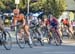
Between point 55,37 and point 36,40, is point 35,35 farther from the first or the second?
point 55,37

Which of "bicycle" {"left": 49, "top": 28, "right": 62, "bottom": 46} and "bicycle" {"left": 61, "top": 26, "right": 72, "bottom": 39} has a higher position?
"bicycle" {"left": 49, "top": 28, "right": 62, "bottom": 46}

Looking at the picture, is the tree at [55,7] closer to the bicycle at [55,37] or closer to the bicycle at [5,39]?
the bicycle at [55,37]

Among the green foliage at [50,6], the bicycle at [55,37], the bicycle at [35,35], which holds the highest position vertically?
the bicycle at [35,35]

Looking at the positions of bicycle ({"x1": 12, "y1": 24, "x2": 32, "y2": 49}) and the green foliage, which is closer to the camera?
bicycle ({"x1": 12, "y1": 24, "x2": 32, "y2": 49})

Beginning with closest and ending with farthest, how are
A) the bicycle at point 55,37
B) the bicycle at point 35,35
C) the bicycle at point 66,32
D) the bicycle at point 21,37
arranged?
the bicycle at point 21,37
the bicycle at point 35,35
the bicycle at point 55,37
the bicycle at point 66,32

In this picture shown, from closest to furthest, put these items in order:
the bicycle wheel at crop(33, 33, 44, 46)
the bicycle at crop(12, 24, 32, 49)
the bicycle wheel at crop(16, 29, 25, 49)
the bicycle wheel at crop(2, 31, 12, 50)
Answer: the bicycle wheel at crop(2, 31, 12, 50) < the bicycle at crop(12, 24, 32, 49) < the bicycle wheel at crop(16, 29, 25, 49) < the bicycle wheel at crop(33, 33, 44, 46)

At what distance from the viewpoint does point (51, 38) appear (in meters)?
22.4

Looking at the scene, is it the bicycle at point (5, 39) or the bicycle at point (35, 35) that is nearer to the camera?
the bicycle at point (5, 39)

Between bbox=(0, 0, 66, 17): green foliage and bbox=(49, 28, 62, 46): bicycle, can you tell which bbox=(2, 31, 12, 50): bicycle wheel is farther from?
bbox=(0, 0, 66, 17): green foliage

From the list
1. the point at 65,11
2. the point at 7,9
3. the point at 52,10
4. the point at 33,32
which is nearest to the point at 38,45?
the point at 33,32

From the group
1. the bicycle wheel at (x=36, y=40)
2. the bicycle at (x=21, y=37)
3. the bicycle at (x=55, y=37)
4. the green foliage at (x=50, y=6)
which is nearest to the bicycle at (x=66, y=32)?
the bicycle at (x=55, y=37)

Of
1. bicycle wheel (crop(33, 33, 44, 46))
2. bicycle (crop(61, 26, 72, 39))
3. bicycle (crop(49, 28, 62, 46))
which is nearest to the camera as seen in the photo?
bicycle wheel (crop(33, 33, 44, 46))

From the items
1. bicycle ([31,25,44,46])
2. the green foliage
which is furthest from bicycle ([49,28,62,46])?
the green foliage

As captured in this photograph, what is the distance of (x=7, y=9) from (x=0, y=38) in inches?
1961
